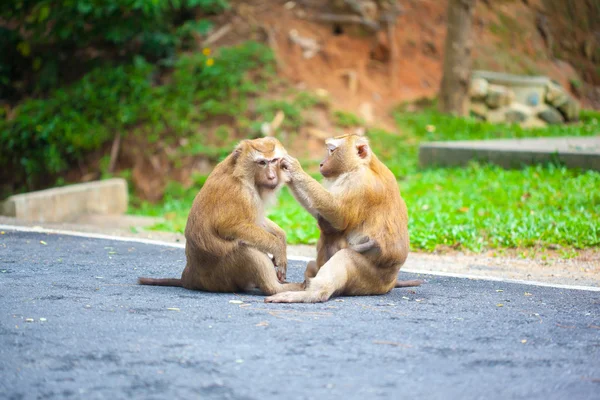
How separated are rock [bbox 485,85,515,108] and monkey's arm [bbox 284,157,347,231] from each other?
12.0 meters

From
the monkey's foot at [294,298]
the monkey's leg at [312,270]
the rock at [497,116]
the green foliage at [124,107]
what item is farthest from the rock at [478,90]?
the monkey's foot at [294,298]

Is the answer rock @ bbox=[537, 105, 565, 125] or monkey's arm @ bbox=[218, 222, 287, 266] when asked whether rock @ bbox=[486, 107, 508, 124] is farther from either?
monkey's arm @ bbox=[218, 222, 287, 266]

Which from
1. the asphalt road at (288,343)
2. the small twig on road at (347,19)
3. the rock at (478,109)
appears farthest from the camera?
the small twig on road at (347,19)

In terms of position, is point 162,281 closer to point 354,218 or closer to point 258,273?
point 258,273

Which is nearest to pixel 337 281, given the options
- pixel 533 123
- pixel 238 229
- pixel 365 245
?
pixel 365 245

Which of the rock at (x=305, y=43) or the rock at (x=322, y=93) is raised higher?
the rock at (x=305, y=43)

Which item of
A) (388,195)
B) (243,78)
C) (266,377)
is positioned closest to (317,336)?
(266,377)

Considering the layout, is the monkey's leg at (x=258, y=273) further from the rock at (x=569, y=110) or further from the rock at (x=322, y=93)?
the rock at (x=569, y=110)

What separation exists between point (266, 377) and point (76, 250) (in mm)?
4340

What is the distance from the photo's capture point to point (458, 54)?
16.1 meters

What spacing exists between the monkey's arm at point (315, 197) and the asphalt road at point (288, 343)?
0.58 meters

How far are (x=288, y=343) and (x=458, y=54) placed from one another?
1276 centimetres

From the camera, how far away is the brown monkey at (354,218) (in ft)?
18.4

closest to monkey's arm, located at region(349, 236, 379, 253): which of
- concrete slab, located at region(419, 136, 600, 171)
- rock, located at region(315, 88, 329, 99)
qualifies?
concrete slab, located at region(419, 136, 600, 171)
